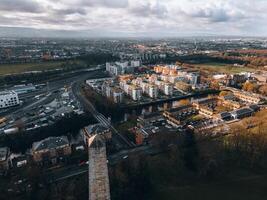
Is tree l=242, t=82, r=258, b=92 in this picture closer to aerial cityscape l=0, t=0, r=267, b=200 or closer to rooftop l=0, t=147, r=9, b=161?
aerial cityscape l=0, t=0, r=267, b=200

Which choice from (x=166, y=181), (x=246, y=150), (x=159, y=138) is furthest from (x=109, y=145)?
(x=246, y=150)

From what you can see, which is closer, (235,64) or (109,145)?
(109,145)

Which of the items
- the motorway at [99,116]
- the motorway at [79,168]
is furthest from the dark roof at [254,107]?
the motorway at [99,116]

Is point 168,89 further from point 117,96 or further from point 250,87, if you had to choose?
point 250,87

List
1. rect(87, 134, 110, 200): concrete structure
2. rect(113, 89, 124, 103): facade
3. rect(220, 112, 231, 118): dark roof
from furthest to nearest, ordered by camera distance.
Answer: rect(113, 89, 124, 103): facade < rect(220, 112, 231, 118): dark roof < rect(87, 134, 110, 200): concrete structure

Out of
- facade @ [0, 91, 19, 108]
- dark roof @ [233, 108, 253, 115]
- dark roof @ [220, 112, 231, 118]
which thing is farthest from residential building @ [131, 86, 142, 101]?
facade @ [0, 91, 19, 108]

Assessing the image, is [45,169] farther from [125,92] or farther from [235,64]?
[235,64]

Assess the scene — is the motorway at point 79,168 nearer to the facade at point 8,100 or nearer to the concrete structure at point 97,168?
the concrete structure at point 97,168
